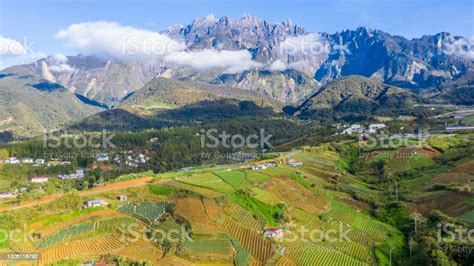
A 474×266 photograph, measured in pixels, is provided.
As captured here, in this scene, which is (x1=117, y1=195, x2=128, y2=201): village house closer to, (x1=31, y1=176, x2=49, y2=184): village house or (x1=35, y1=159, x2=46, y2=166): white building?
(x1=31, y1=176, x2=49, y2=184): village house

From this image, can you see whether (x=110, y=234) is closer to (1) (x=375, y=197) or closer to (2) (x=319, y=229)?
(2) (x=319, y=229)

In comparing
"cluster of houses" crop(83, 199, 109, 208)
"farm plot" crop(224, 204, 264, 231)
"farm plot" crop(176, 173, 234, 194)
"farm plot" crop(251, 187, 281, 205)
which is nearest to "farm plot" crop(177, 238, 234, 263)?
"farm plot" crop(224, 204, 264, 231)

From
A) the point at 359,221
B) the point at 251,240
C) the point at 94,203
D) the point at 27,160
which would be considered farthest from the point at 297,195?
the point at 27,160

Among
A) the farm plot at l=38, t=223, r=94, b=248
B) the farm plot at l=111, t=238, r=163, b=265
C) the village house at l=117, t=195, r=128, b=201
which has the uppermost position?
the village house at l=117, t=195, r=128, b=201

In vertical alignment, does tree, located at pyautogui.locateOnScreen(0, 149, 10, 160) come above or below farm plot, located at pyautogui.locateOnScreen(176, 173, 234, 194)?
below

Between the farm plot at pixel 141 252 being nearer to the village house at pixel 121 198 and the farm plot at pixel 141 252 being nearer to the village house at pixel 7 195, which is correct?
the village house at pixel 121 198
